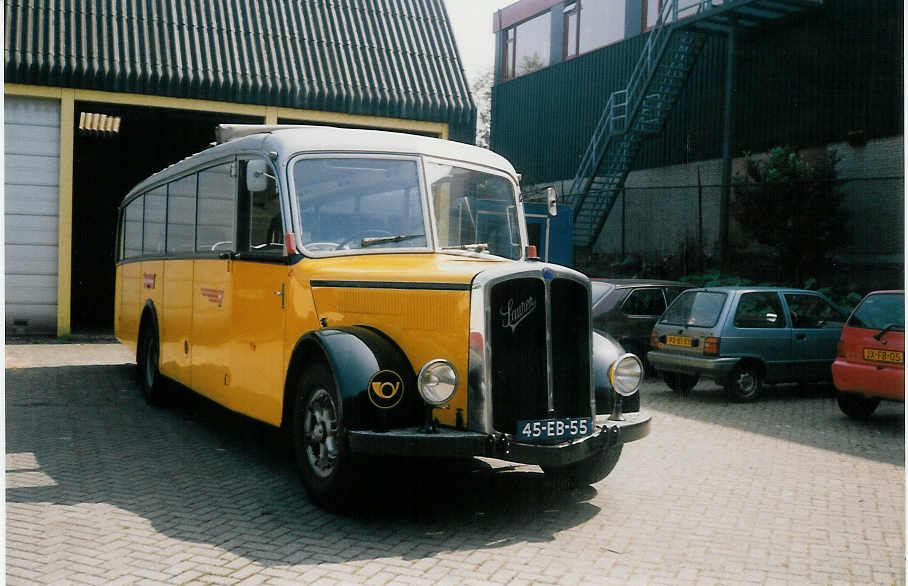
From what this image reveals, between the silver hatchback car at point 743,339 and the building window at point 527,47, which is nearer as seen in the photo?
the silver hatchback car at point 743,339

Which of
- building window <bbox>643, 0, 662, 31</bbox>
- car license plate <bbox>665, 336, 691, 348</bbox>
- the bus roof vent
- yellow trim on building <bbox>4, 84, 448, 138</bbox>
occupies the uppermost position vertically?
building window <bbox>643, 0, 662, 31</bbox>

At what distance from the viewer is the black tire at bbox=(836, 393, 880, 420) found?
33.0 ft

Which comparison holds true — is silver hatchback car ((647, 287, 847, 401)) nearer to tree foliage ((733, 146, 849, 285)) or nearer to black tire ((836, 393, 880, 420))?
black tire ((836, 393, 880, 420))

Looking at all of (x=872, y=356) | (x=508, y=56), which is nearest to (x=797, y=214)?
(x=872, y=356)

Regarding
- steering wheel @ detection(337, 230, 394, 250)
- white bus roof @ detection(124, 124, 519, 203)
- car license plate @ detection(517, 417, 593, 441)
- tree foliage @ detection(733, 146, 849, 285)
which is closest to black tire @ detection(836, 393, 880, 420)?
white bus roof @ detection(124, 124, 519, 203)

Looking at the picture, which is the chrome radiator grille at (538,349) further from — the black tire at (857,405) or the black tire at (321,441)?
the black tire at (857,405)

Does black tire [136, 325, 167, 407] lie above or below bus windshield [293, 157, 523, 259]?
below

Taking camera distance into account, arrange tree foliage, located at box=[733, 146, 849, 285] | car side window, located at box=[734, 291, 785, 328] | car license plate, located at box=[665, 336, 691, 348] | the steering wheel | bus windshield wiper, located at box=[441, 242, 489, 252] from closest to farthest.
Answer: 1. the steering wheel
2. bus windshield wiper, located at box=[441, 242, 489, 252]
3. car side window, located at box=[734, 291, 785, 328]
4. car license plate, located at box=[665, 336, 691, 348]
5. tree foliage, located at box=[733, 146, 849, 285]

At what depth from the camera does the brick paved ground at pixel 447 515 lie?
482 centimetres

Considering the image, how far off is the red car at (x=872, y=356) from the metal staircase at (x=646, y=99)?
1326 cm

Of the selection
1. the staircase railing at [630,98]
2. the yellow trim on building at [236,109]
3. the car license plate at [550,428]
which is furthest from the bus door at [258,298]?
the staircase railing at [630,98]

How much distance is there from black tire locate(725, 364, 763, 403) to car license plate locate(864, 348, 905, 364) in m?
2.16

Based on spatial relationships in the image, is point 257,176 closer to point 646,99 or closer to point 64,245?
point 64,245

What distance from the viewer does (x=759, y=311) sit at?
1195 centimetres
